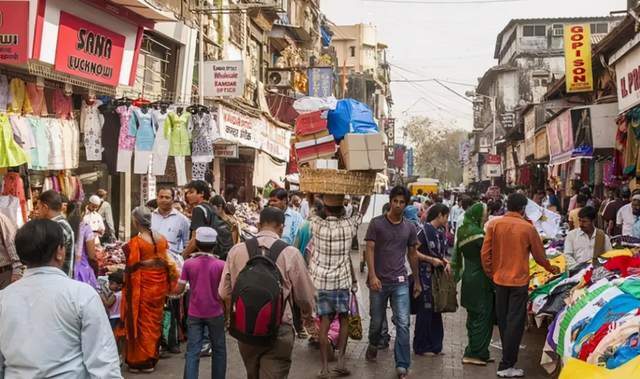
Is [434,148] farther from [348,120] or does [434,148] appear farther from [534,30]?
[348,120]

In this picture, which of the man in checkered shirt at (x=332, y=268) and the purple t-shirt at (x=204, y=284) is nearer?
the purple t-shirt at (x=204, y=284)

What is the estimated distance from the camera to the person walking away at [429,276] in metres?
8.82

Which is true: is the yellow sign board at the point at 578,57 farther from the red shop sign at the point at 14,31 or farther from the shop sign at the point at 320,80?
the shop sign at the point at 320,80

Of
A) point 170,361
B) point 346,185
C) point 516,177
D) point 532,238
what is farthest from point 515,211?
point 516,177

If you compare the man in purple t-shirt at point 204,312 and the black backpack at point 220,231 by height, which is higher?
the black backpack at point 220,231

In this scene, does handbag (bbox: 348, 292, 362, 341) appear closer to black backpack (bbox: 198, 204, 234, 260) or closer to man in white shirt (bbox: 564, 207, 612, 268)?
black backpack (bbox: 198, 204, 234, 260)

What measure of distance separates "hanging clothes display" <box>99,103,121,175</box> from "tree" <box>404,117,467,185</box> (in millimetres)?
79600

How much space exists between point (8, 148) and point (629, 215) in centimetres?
1000

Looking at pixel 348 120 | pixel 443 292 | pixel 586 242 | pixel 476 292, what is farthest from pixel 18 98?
pixel 586 242

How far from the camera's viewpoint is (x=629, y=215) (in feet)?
42.3

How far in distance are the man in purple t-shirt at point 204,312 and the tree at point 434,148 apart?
84.3 metres

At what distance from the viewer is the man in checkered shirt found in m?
7.78

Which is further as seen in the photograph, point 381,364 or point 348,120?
point 381,364

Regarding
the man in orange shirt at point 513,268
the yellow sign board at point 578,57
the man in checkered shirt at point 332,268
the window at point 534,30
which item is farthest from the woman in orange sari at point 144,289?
the window at point 534,30
